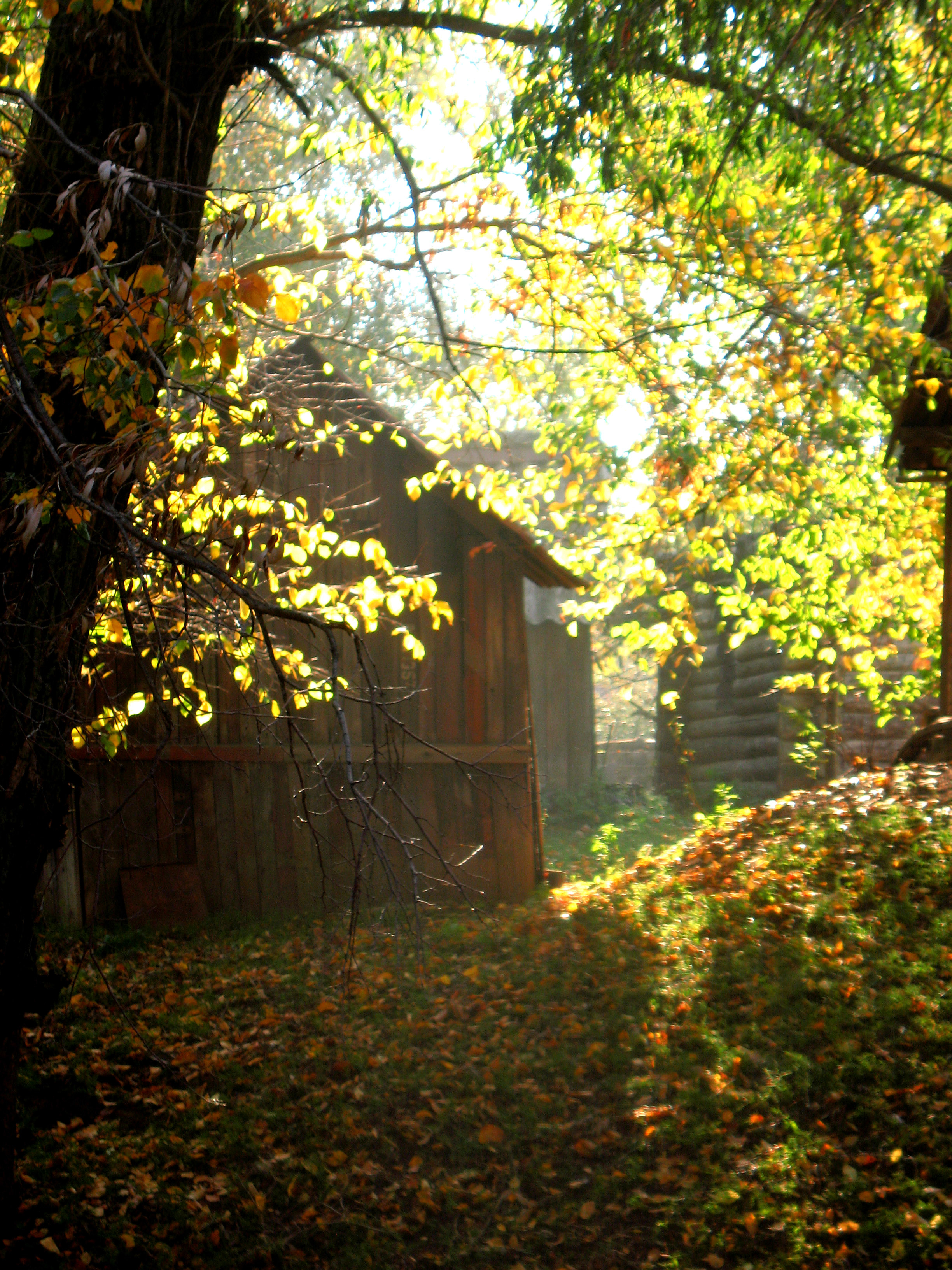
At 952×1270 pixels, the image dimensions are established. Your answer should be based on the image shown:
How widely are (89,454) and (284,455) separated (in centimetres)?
656

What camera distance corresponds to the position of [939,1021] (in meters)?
5.26

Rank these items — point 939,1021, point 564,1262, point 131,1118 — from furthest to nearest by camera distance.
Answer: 1. point 131,1118
2. point 939,1021
3. point 564,1262

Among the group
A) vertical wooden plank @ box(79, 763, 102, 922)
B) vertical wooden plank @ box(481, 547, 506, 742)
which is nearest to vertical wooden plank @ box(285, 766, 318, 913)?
vertical wooden plank @ box(79, 763, 102, 922)

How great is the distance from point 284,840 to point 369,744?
138 cm

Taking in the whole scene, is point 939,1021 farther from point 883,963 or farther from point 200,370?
point 200,370

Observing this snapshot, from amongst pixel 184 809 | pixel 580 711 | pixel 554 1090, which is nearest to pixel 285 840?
pixel 184 809

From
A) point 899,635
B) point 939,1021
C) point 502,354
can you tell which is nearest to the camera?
point 939,1021

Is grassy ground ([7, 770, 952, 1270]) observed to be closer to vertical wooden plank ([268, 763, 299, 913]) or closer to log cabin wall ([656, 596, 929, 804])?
vertical wooden plank ([268, 763, 299, 913])

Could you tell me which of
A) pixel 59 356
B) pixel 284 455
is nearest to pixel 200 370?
pixel 59 356

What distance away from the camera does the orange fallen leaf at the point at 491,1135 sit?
18.2ft

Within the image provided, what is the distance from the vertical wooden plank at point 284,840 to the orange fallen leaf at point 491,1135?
13.8 feet

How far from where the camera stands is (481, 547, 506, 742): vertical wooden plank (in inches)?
403

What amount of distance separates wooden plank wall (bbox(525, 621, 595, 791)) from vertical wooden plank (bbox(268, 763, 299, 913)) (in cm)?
977

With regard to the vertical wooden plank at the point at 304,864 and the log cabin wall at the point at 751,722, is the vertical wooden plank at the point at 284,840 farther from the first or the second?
the log cabin wall at the point at 751,722
